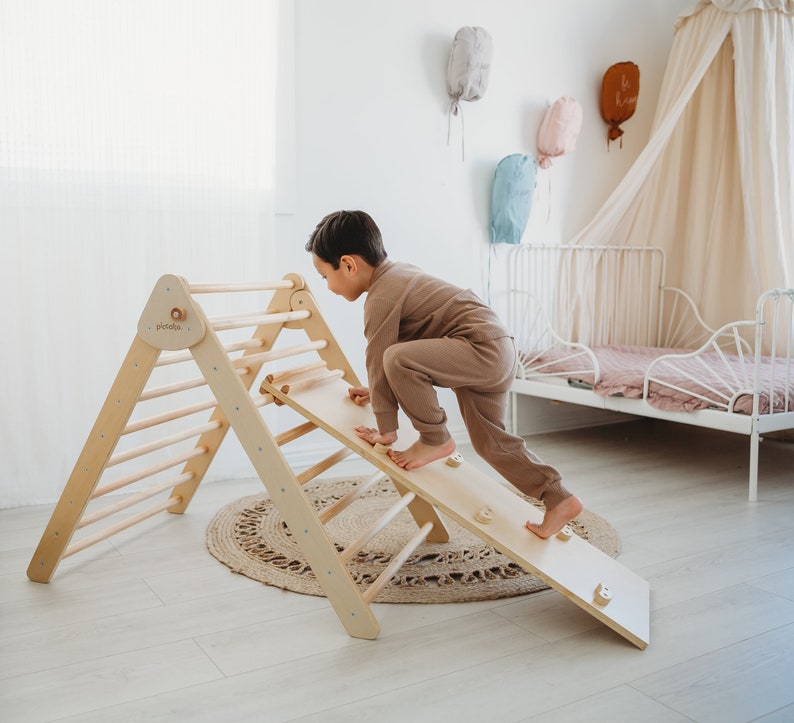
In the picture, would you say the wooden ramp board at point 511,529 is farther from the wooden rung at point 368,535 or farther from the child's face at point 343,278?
the child's face at point 343,278

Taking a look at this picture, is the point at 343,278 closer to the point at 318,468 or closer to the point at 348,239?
the point at 348,239

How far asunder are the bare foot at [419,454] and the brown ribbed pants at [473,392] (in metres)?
A: 0.02

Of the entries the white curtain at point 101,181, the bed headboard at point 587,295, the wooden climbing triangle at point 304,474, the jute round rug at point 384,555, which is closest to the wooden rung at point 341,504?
the wooden climbing triangle at point 304,474

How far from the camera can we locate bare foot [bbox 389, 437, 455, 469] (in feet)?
5.83

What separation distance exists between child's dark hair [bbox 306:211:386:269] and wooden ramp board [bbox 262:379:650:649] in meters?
0.37

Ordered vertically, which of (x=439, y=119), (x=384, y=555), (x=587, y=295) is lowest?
(x=384, y=555)

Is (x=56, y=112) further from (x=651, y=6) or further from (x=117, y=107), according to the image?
(x=651, y=6)

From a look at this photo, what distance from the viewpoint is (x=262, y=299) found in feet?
9.40

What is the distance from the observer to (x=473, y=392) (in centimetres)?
189

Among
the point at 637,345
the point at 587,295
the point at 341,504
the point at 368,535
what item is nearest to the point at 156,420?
Result: the point at 341,504

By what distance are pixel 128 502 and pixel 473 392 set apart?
0.94 metres

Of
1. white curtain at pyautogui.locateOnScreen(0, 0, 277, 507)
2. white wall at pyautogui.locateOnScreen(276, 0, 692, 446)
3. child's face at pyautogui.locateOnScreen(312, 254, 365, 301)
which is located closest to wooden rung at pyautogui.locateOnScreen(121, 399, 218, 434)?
child's face at pyautogui.locateOnScreen(312, 254, 365, 301)

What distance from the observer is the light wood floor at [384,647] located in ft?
4.42

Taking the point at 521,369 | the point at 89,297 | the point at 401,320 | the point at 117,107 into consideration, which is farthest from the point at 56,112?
the point at 521,369
